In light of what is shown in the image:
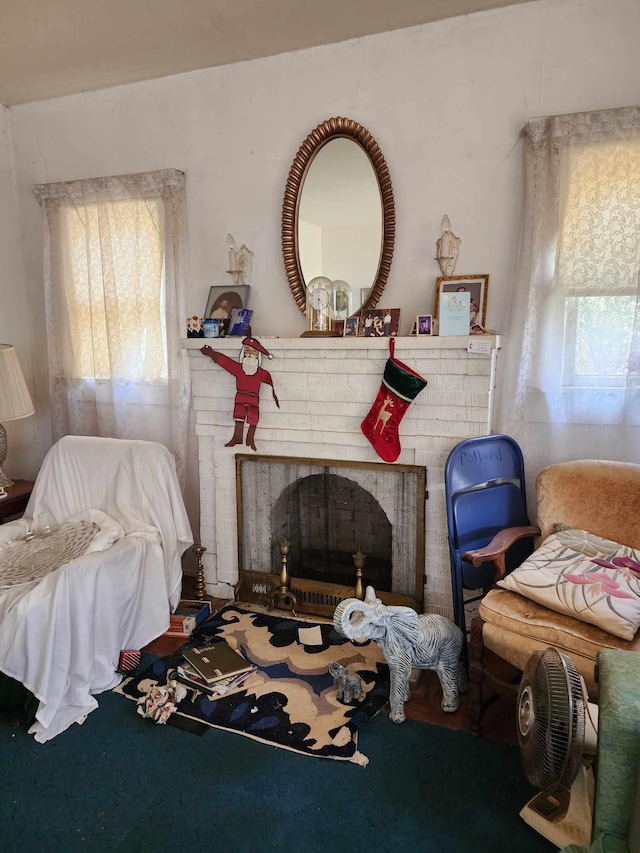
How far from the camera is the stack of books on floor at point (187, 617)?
2.58 m

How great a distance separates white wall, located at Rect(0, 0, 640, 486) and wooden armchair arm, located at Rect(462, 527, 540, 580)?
91 cm

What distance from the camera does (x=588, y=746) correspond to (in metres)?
1.50

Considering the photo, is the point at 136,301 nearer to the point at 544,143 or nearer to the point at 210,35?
the point at 210,35

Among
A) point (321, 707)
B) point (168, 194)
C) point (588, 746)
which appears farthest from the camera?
point (168, 194)

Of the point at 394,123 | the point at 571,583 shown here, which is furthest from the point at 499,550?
the point at 394,123

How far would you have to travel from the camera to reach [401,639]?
201 centimetres

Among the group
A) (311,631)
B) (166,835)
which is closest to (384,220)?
(311,631)

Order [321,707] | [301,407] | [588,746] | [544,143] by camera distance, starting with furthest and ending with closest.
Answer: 1. [301,407]
2. [544,143]
3. [321,707]
4. [588,746]

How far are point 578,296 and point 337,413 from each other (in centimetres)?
114

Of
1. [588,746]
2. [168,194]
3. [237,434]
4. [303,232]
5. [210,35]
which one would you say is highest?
[210,35]

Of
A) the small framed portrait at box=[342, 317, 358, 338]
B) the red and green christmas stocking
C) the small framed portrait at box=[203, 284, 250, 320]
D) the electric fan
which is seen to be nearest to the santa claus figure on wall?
the small framed portrait at box=[203, 284, 250, 320]

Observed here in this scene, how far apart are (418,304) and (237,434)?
107cm

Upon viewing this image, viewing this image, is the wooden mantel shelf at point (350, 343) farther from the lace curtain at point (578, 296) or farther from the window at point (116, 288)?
the window at point (116, 288)

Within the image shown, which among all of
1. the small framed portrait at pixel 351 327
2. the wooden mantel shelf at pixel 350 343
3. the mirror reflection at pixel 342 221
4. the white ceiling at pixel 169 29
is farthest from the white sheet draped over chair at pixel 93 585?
the white ceiling at pixel 169 29
